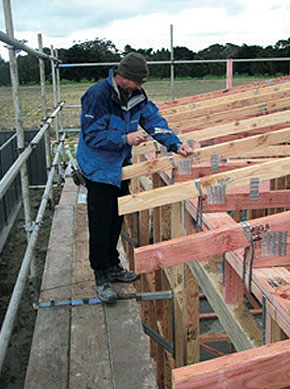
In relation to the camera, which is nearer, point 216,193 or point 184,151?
point 216,193

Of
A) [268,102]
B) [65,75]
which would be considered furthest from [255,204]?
[65,75]

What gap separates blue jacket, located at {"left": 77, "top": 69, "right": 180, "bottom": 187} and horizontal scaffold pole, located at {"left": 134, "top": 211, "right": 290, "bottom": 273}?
4.86ft

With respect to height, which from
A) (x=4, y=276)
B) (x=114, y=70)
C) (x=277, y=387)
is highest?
(x=114, y=70)

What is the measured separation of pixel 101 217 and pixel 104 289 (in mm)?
606

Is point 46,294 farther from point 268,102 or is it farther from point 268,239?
point 268,102

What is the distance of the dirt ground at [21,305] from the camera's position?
4.34m

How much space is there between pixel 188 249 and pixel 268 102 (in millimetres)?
3550

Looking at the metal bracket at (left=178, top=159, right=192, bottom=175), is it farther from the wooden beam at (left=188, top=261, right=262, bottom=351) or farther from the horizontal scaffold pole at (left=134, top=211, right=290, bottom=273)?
the horizontal scaffold pole at (left=134, top=211, right=290, bottom=273)

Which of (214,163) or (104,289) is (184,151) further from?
(104,289)

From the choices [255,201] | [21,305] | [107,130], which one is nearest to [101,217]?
[107,130]

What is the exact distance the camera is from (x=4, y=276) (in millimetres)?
6414

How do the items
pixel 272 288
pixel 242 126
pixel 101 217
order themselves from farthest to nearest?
pixel 242 126 < pixel 101 217 < pixel 272 288

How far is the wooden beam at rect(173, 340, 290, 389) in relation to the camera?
4.28 feet

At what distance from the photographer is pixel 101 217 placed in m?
3.63
